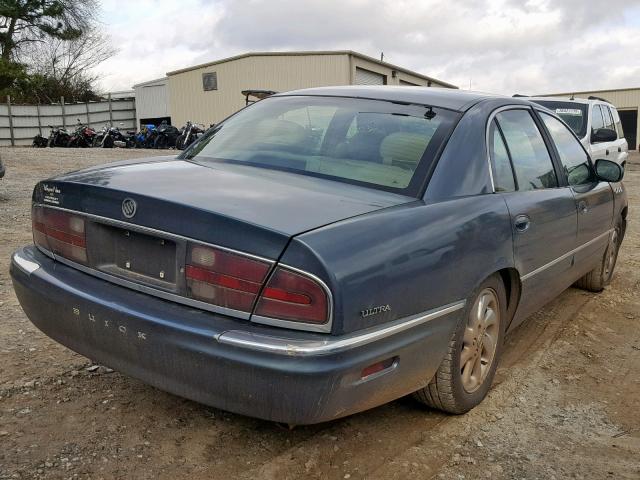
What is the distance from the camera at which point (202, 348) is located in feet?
7.01

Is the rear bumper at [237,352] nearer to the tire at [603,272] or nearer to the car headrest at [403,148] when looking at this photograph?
the car headrest at [403,148]

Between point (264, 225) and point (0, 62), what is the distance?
94.5 feet

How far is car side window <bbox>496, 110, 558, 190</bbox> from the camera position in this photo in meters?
3.40

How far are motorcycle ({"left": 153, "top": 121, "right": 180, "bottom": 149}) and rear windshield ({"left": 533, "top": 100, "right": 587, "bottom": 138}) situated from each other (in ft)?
53.5

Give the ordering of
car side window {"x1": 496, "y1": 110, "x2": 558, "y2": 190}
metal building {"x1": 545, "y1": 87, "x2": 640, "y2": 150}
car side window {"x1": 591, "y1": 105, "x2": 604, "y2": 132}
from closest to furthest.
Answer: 1. car side window {"x1": 496, "y1": 110, "x2": 558, "y2": 190}
2. car side window {"x1": 591, "y1": 105, "x2": 604, "y2": 132}
3. metal building {"x1": 545, "y1": 87, "x2": 640, "y2": 150}

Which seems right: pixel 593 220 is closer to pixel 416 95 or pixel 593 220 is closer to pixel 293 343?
pixel 416 95

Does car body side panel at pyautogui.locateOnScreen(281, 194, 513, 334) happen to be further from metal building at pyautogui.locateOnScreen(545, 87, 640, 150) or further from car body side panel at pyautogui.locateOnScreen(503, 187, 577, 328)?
metal building at pyautogui.locateOnScreen(545, 87, 640, 150)

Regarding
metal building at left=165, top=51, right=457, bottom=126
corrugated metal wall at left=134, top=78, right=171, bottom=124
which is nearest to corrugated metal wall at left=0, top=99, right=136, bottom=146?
corrugated metal wall at left=134, top=78, right=171, bottom=124

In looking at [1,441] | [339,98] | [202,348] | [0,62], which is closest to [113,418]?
[1,441]

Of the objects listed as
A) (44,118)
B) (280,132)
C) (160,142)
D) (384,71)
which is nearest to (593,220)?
(280,132)

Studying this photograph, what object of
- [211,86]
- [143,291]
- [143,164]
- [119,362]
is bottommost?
[119,362]

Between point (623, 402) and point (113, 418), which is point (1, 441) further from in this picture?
point (623, 402)

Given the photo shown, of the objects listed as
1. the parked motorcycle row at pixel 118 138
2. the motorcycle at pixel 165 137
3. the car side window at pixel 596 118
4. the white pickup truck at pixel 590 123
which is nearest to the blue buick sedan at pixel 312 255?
the white pickup truck at pixel 590 123

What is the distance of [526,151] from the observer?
359cm
